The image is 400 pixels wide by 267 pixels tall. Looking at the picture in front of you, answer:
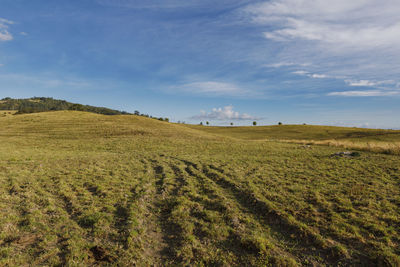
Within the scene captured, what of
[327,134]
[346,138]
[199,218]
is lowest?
[199,218]

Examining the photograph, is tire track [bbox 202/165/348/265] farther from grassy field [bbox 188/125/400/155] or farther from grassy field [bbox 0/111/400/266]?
grassy field [bbox 188/125/400/155]

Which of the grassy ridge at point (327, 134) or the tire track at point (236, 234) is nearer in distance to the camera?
the tire track at point (236, 234)

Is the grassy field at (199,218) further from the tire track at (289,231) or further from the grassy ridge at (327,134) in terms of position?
the grassy ridge at (327,134)

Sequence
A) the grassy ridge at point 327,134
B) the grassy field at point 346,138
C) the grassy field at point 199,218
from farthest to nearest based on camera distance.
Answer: the grassy ridge at point 327,134
the grassy field at point 346,138
the grassy field at point 199,218

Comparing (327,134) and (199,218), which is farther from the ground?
(327,134)

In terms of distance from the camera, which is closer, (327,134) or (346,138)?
(346,138)

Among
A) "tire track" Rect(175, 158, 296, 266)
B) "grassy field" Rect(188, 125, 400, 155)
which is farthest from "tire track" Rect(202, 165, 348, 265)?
"grassy field" Rect(188, 125, 400, 155)

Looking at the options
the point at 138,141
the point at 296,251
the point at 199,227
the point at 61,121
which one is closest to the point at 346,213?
the point at 296,251

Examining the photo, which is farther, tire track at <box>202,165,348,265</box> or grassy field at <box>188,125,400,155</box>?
grassy field at <box>188,125,400,155</box>

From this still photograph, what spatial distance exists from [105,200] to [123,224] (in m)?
3.17

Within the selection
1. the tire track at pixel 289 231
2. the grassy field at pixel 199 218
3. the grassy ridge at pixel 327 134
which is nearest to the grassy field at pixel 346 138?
the grassy ridge at pixel 327 134

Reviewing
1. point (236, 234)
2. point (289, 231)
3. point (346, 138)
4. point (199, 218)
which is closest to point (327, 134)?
point (346, 138)

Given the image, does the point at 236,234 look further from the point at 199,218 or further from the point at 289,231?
the point at 289,231

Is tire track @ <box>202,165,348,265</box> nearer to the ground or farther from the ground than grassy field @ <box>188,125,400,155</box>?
nearer to the ground
